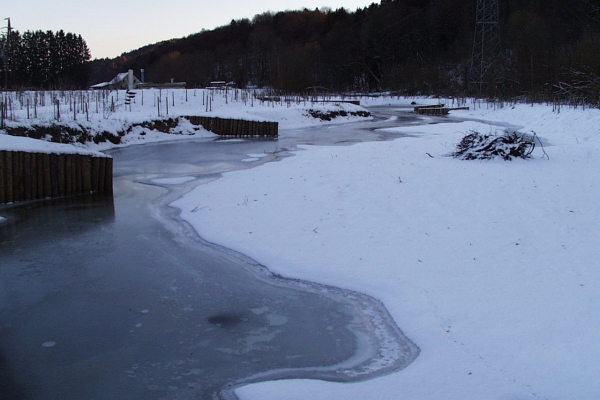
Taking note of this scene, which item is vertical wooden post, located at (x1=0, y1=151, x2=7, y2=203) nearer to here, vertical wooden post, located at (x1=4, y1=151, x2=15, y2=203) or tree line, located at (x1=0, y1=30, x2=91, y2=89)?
vertical wooden post, located at (x1=4, y1=151, x2=15, y2=203)

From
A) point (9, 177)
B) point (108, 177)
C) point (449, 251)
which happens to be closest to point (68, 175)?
point (108, 177)

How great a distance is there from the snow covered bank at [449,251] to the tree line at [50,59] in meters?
92.1

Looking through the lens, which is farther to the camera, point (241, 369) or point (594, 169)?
point (594, 169)

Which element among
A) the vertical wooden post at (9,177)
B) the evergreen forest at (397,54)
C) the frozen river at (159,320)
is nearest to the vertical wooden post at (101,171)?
the vertical wooden post at (9,177)

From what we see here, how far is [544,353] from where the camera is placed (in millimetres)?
4598

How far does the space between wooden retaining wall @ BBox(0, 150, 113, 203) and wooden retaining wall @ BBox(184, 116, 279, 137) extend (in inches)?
590

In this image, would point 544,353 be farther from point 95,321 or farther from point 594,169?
point 594,169

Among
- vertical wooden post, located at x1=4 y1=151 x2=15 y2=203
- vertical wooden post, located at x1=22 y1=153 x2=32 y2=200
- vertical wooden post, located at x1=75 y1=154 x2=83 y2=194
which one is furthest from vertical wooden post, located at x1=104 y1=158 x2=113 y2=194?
vertical wooden post, located at x1=4 y1=151 x2=15 y2=203

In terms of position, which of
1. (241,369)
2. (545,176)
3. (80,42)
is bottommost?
(241,369)

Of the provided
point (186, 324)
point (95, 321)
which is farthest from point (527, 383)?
point (95, 321)

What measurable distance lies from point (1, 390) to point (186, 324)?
1732 millimetres

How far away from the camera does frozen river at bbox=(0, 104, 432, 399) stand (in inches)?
172

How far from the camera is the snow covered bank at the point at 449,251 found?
14.2ft

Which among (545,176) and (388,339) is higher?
(545,176)
